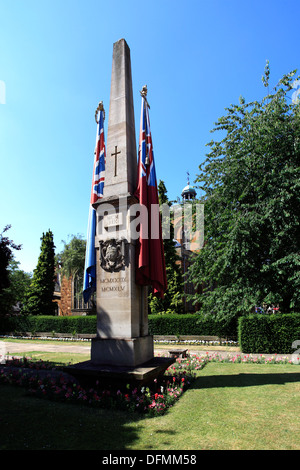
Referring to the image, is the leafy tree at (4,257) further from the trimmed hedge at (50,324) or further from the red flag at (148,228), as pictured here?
the trimmed hedge at (50,324)

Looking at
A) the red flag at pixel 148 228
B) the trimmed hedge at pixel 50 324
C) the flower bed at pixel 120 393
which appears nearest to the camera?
the flower bed at pixel 120 393

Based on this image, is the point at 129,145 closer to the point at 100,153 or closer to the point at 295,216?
the point at 100,153

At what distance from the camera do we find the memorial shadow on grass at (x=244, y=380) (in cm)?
745

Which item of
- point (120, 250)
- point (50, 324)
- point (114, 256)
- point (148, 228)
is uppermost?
point (148, 228)

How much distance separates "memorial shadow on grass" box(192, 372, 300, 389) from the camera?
745cm

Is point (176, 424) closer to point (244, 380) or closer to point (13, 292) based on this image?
point (244, 380)

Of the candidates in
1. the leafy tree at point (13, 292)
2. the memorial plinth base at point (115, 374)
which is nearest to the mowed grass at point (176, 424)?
the memorial plinth base at point (115, 374)

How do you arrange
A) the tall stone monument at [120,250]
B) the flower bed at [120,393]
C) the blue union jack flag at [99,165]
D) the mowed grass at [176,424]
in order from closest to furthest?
1. the mowed grass at [176,424]
2. the flower bed at [120,393]
3. the tall stone monument at [120,250]
4. the blue union jack flag at [99,165]

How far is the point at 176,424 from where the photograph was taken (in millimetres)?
4785

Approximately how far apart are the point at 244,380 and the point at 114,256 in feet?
16.5

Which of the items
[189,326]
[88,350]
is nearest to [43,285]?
[88,350]

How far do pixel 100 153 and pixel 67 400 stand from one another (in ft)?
22.4

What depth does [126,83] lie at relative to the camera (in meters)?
8.22

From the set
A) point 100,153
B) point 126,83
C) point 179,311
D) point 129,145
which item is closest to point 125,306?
point 129,145
